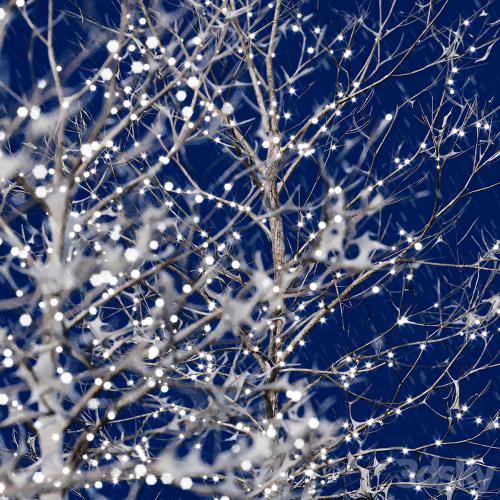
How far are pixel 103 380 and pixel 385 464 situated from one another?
2520 mm

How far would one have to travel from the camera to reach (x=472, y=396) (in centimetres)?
578

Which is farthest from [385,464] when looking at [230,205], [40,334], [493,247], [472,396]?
[40,334]

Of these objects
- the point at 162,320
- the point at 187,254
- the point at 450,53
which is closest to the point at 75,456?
the point at 162,320

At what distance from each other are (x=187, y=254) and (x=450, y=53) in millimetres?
3514

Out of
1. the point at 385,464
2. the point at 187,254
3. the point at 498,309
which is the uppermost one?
the point at 187,254

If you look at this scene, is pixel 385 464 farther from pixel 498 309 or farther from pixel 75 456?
pixel 75 456

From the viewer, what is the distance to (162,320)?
12.2ft

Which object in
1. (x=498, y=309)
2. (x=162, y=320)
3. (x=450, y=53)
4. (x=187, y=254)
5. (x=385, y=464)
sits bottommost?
(x=385, y=464)

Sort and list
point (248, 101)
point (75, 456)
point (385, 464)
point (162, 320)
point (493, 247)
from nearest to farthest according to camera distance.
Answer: point (162, 320), point (75, 456), point (385, 464), point (493, 247), point (248, 101)

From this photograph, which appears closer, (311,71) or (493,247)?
(493,247)

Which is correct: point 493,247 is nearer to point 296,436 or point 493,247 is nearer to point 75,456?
point 296,436

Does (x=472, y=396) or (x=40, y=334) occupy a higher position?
(x=40, y=334)

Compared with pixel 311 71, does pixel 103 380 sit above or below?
below

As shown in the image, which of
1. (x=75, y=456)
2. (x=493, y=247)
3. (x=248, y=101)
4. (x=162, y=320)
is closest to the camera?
(x=162, y=320)
